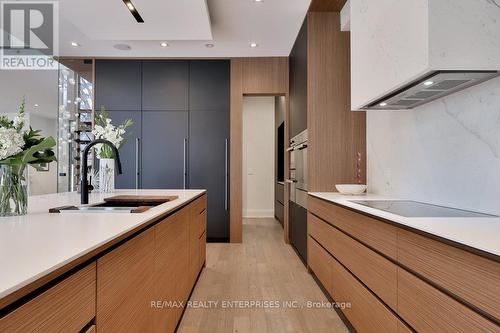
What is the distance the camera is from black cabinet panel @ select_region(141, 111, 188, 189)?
4.56m

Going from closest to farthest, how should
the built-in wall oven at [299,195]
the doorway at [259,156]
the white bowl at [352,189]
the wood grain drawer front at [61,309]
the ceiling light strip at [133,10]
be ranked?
the wood grain drawer front at [61,309] < the white bowl at [352,189] < the ceiling light strip at [133,10] < the built-in wall oven at [299,195] < the doorway at [259,156]

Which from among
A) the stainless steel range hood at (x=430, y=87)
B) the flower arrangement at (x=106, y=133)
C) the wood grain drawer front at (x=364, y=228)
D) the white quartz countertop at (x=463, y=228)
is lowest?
the wood grain drawer front at (x=364, y=228)

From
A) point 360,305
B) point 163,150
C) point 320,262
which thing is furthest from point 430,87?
point 163,150

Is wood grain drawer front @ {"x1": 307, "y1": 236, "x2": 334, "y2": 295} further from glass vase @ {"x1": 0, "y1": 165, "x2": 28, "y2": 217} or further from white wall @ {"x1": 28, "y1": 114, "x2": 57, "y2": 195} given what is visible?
white wall @ {"x1": 28, "y1": 114, "x2": 57, "y2": 195}

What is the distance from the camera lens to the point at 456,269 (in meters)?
0.97

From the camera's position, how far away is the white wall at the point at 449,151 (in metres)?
1.49

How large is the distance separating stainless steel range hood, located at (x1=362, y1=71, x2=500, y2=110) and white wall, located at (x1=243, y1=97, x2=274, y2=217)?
4765 millimetres

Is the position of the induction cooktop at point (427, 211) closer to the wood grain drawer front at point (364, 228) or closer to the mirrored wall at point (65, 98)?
the wood grain drawer front at point (364, 228)

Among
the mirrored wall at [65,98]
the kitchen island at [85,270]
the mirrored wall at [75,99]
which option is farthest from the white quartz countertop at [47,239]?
the mirrored wall at [75,99]

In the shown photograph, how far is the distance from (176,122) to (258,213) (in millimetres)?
3234

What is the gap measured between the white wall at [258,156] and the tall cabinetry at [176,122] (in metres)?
2.32

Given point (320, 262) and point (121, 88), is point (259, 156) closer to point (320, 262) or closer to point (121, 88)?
point (121, 88)

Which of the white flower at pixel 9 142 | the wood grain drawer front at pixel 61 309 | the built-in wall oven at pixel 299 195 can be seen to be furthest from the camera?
the built-in wall oven at pixel 299 195

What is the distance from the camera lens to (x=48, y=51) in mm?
4402
